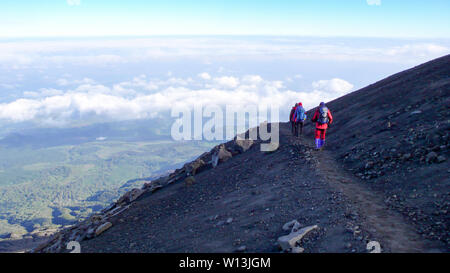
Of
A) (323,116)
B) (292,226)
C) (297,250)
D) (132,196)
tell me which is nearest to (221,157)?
(132,196)

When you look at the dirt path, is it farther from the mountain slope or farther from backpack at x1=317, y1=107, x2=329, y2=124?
backpack at x1=317, y1=107, x2=329, y2=124

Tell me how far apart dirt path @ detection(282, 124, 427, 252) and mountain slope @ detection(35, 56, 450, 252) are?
0.03m

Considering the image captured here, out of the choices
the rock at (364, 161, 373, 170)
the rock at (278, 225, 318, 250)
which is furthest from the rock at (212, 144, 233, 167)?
the rock at (278, 225, 318, 250)

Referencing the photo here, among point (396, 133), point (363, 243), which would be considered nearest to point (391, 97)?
point (396, 133)

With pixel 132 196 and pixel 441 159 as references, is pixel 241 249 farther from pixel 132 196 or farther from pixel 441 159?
pixel 132 196

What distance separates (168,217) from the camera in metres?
14.5

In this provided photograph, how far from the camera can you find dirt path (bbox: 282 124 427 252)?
750 centimetres

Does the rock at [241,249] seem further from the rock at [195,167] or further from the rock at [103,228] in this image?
the rock at [195,167]

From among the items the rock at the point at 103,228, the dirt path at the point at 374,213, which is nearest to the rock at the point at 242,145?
the dirt path at the point at 374,213

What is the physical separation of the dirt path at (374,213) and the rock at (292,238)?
5.17 feet
